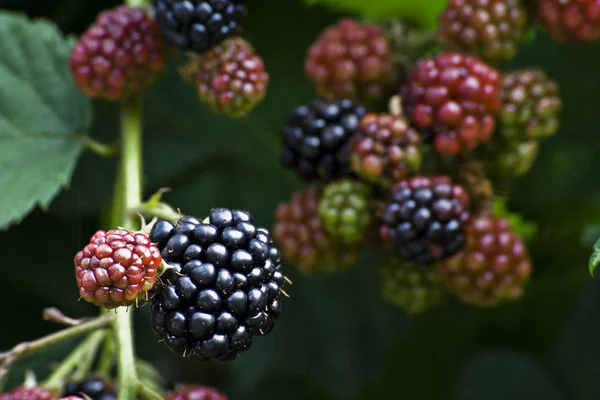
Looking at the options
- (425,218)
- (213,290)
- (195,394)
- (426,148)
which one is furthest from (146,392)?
(426,148)

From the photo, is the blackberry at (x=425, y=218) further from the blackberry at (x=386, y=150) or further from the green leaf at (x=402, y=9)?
the green leaf at (x=402, y=9)

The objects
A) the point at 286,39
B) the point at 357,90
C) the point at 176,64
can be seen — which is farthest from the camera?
the point at 286,39

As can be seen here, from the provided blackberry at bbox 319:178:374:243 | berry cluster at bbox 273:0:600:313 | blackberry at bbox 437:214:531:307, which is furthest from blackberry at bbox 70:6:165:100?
blackberry at bbox 437:214:531:307

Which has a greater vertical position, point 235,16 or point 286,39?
point 235,16

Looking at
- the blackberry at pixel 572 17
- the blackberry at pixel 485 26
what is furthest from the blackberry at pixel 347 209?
the blackberry at pixel 572 17

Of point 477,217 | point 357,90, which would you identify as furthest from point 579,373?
point 357,90

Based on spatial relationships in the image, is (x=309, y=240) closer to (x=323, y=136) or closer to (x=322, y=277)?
(x=323, y=136)

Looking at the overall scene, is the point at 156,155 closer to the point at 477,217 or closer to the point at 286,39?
the point at 286,39
